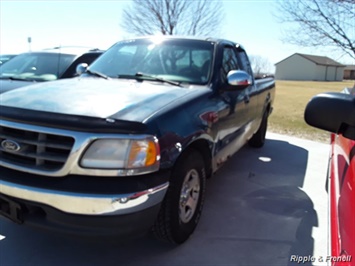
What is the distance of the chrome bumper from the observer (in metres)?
2.04

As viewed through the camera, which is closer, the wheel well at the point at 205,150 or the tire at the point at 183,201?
the tire at the point at 183,201

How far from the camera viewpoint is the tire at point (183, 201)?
98.4 inches

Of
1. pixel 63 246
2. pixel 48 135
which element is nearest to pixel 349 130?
pixel 48 135

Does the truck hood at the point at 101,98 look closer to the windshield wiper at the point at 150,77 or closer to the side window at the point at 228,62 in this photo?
the windshield wiper at the point at 150,77

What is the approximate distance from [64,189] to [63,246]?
994 millimetres

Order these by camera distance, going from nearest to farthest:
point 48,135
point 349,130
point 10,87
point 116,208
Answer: point 349,130 < point 116,208 < point 48,135 < point 10,87

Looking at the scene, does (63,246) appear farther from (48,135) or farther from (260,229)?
(260,229)

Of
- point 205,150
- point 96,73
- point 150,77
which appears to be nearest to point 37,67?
point 96,73

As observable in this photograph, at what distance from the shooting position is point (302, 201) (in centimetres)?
393

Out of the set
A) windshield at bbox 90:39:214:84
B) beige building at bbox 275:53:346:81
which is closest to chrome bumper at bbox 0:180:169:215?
windshield at bbox 90:39:214:84

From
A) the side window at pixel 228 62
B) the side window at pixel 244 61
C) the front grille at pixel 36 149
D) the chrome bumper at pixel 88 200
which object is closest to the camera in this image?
the chrome bumper at pixel 88 200

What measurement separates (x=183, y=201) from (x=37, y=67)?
4.71m

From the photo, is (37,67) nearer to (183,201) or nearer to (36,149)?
(36,149)

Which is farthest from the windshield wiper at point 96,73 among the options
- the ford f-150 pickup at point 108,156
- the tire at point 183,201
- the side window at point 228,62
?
the tire at point 183,201
